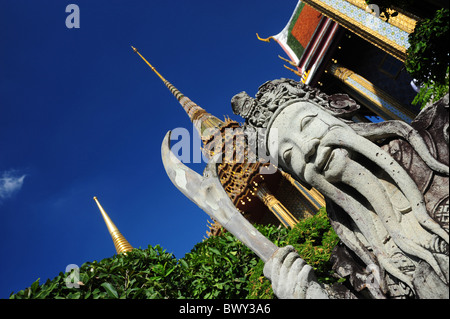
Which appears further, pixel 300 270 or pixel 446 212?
pixel 300 270

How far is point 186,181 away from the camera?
3.32 meters

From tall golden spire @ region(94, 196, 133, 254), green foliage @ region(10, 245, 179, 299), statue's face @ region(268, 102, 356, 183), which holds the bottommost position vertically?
tall golden spire @ region(94, 196, 133, 254)

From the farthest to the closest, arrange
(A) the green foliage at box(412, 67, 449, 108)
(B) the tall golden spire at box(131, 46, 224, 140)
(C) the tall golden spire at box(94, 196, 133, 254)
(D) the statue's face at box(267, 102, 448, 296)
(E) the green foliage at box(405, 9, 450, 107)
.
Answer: (C) the tall golden spire at box(94, 196, 133, 254)
(B) the tall golden spire at box(131, 46, 224, 140)
(A) the green foliage at box(412, 67, 449, 108)
(E) the green foliage at box(405, 9, 450, 107)
(D) the statue's face at box(267, 102, 448, 296)

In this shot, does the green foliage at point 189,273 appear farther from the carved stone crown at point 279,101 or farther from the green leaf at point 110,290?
the carved stone crown at point 279,101

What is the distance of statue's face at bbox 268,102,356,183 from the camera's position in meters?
2.94

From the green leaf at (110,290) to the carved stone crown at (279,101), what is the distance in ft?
9.30

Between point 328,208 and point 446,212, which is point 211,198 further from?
point 446,212

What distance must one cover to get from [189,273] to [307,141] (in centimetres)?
360

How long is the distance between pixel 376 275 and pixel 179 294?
330 cm

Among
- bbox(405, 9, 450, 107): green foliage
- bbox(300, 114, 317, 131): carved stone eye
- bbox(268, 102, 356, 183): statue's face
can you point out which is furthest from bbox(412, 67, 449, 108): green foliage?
bbox(300, 114, 317, 131): carved stone eye

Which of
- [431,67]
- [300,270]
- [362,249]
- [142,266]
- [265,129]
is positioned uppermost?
[431,67]

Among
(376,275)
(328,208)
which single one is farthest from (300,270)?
(328,208)

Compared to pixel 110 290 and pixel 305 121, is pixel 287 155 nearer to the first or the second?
pixel 305 121

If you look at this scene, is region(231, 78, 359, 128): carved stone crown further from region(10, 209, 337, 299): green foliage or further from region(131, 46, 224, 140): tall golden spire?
region(131, 46, 224, 140): tall golden spire
